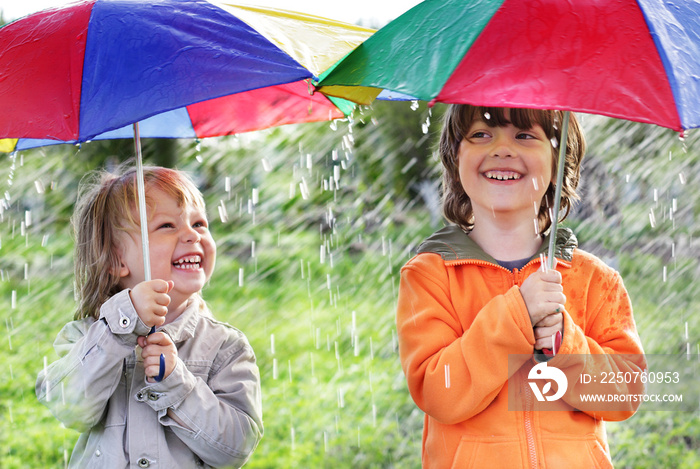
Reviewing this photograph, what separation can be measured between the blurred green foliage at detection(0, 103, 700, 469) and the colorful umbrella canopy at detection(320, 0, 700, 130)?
332 cm

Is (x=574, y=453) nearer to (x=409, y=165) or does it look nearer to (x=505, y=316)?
(x=505, y=316)

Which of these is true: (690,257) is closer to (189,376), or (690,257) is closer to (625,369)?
(625,369)

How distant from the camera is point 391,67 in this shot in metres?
2.05

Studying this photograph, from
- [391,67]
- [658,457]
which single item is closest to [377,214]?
[658,457]

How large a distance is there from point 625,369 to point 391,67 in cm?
119

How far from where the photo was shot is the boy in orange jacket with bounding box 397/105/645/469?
87.8 inches

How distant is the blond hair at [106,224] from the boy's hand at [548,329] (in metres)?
1.25

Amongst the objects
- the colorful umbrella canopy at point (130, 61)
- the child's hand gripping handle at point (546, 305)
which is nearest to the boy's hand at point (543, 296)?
the child's hand gripping handle at point (546, 305)

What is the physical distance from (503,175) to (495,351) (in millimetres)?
580

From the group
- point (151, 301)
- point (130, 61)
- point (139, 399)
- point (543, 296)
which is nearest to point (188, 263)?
point (151, 301)

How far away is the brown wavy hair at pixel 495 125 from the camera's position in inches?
95.1

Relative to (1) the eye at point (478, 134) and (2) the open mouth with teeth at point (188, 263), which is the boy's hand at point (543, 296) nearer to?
(1) the eye at point (478, 134)

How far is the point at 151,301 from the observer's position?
2271mm

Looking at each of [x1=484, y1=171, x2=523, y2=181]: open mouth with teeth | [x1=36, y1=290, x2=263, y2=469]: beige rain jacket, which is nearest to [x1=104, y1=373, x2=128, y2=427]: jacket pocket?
[x1=36, y1=290, x2=263, y2=469]: beige rain jacket
